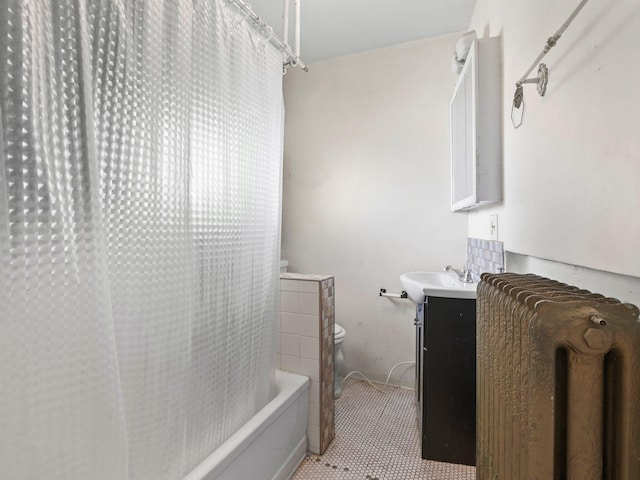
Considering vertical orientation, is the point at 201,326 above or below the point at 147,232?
below

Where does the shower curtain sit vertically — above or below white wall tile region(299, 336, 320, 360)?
above

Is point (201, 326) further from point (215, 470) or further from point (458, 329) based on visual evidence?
point (458, 329)

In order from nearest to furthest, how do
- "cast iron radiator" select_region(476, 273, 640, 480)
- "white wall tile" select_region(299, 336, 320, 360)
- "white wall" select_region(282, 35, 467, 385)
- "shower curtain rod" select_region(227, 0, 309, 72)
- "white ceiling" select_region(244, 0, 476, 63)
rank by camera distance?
"cast iron radiator" select_region(476, 273, 640, 480)
"shower curtain rod" select_region(227, 0, 309, 72)
"white wall tile" select_region(299, 336, 320, 360)
"white ceiling" select_region(244, 0, 476, 63)
"white wall" select_region(282, 35, 467, 385)

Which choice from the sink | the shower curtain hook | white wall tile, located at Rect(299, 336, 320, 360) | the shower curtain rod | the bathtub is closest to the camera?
the bathtub

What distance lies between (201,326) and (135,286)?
0.89ft

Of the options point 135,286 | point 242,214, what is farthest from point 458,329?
point 135,286

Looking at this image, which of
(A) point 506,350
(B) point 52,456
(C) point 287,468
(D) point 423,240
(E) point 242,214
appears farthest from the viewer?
(D) point 423,240

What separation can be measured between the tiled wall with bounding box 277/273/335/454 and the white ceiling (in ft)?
5.42

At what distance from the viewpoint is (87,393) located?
72 centimetres

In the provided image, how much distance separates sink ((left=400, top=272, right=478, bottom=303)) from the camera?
1451mm

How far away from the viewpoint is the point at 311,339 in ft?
5.11

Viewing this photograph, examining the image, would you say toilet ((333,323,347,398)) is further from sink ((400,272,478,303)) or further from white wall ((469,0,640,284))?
white wall ((469,0,640,284))

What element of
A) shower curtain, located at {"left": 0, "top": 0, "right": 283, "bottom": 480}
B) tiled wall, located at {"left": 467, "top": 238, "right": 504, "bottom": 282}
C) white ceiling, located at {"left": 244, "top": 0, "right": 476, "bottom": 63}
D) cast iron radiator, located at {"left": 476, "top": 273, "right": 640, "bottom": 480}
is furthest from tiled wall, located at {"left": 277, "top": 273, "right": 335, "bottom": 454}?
white ceiling, located at {"left": 244, "top": 0, "right": 476, "bottom": 63}

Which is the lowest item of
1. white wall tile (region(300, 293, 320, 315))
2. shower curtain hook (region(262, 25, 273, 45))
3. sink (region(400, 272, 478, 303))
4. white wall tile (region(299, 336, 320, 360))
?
white wall tile (region(299, 336, 320, 360))
